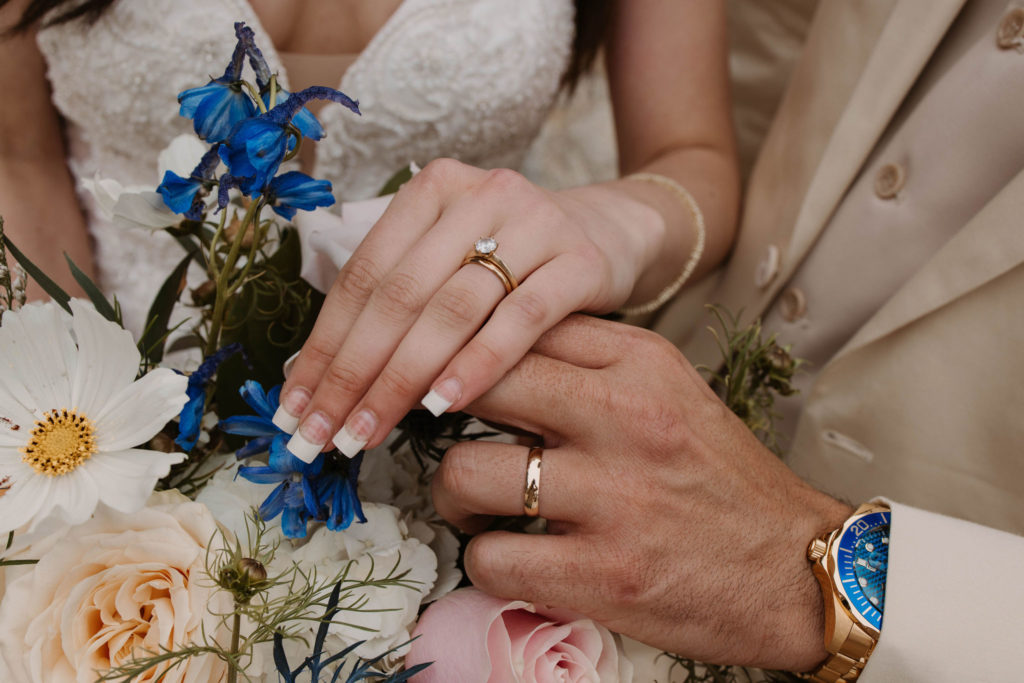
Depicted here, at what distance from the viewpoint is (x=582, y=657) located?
0.40 m

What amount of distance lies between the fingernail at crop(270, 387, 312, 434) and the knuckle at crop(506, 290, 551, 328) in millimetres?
157

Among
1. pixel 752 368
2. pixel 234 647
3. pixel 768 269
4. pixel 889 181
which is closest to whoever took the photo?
pixel 234 647

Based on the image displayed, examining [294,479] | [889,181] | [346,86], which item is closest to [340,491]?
[294,479]

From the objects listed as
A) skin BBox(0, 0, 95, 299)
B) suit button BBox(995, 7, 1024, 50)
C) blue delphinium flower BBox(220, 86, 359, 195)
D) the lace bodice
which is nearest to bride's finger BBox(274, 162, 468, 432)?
blue delphinium flower BBox(220, 86, 359, 195)

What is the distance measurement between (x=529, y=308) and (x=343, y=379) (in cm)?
14

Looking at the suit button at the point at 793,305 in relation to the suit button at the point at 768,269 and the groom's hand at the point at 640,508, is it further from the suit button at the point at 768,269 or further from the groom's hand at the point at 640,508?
the groom's hand at the point at 640,508

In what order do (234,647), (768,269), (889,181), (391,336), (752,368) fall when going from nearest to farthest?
(234,647) < (391,336) < (752,368) < (889,181) < (768,269)

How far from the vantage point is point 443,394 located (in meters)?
0.43

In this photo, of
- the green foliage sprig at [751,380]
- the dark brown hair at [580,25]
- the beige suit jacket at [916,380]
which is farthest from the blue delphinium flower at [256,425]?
the dark brown hair at [580,25]

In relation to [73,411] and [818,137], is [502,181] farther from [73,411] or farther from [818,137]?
[818,137]

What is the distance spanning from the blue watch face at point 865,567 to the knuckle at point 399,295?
38 cm

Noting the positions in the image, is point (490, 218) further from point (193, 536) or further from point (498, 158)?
point (498, 158)

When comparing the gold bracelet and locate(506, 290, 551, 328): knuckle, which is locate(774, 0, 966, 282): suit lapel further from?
locate(506, 290, 551, 328): knuckle

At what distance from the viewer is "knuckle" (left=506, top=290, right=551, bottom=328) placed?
0.46m
